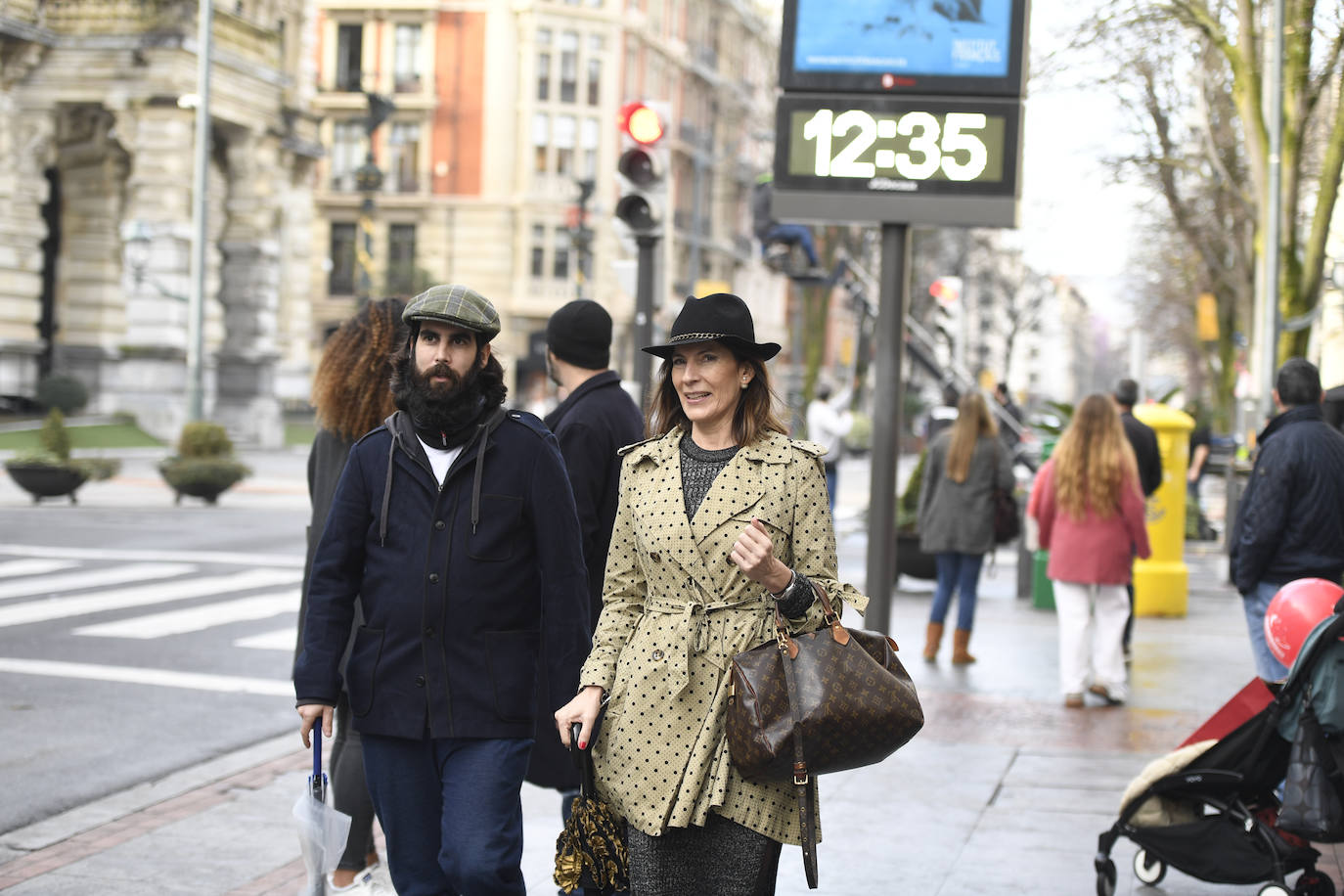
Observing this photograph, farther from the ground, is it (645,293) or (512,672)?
(645,293)

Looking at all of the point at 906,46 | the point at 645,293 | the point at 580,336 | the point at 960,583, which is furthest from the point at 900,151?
the point at 960,583

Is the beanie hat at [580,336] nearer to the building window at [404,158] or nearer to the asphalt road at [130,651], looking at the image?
the asphalt road at [130,651]

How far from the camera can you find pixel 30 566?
573 inches

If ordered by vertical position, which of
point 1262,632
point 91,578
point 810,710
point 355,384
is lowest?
point 91,578

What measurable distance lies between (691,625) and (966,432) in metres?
7.74

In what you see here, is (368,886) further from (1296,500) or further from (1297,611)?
(1296,500)

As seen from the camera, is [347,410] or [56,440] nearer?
[347,410]

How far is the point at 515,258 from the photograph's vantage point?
2303 inches

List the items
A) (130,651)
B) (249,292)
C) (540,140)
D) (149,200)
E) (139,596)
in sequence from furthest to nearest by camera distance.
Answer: (540,140)
(249,292)
(149,200)
(139,596)
(130,651)

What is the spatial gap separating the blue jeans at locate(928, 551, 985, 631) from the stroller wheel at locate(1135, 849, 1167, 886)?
4923 millimetres

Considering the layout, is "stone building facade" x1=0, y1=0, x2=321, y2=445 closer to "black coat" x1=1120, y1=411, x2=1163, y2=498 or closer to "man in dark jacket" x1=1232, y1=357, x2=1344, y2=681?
"black coat" x1=1120, y1=411, x2=1163, y2=498

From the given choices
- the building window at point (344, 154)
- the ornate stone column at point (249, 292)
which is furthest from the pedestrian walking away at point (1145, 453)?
the building window at point (344, 154)

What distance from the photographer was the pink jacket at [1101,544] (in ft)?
30.7

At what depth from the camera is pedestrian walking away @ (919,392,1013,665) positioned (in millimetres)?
10867
